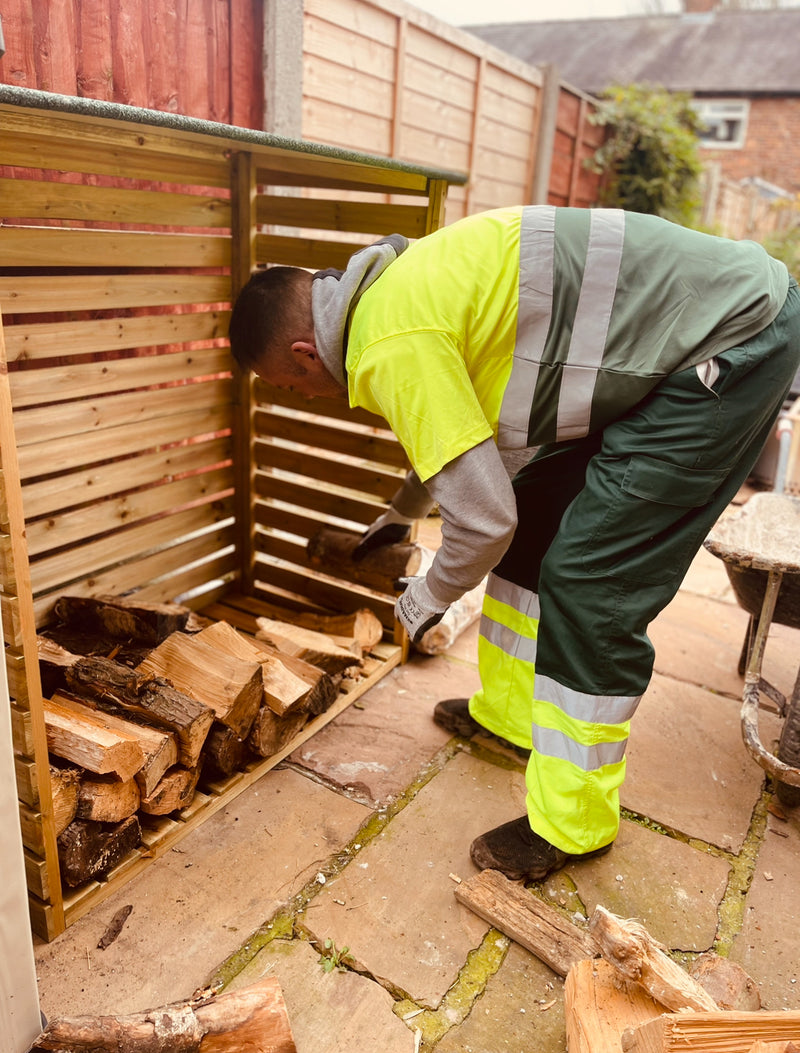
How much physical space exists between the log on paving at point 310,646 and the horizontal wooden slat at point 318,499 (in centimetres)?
49

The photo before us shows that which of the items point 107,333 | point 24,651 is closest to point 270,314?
point 24,651

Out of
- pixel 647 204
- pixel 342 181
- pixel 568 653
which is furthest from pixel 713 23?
pixel 568 653

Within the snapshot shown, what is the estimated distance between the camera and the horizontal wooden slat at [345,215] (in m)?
2.74

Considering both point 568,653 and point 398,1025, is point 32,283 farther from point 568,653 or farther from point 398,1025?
point 398,1025

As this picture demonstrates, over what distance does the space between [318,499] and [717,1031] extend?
2.30 m

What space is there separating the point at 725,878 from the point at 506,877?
620 millimetres

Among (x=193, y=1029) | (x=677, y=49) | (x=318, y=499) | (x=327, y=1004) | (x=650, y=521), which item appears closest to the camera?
(x=193, y=1029)

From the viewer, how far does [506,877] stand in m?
2.11

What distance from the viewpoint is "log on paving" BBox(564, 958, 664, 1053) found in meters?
1.57

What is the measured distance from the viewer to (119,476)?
9.69 ft

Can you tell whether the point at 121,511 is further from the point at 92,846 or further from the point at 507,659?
the point at 507,659

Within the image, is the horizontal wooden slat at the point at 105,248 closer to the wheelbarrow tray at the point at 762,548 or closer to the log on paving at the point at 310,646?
the log on paving at the point at 310,646

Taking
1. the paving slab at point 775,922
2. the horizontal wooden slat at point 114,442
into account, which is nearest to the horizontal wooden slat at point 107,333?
the horizontal wooden slat at point 114,442

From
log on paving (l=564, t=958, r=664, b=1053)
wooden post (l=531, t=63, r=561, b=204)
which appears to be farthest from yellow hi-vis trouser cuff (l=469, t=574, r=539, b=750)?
wooden post (l=531, t=63, r=561, b=204)
